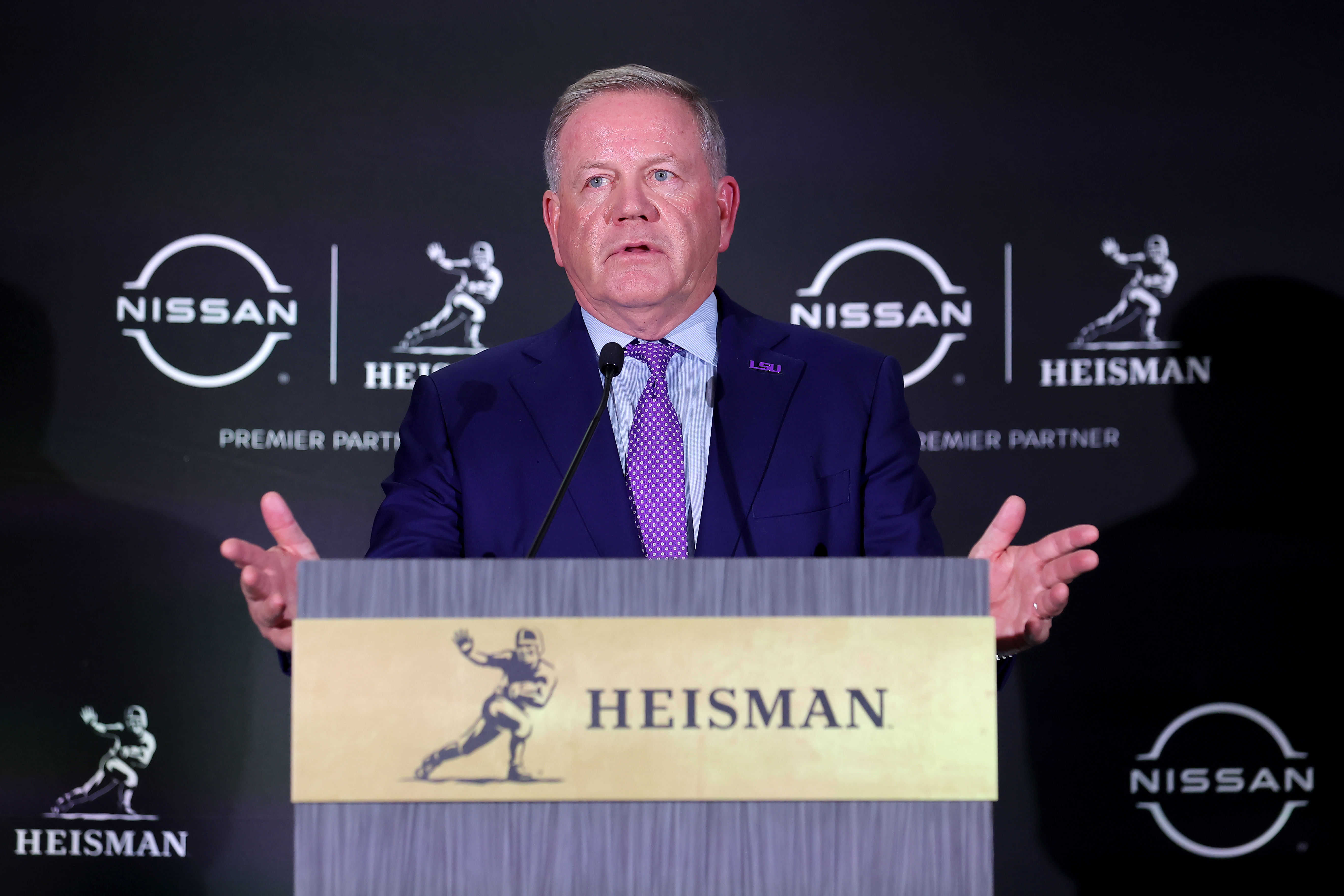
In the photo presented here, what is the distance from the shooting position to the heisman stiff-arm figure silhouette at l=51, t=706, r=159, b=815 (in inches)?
124

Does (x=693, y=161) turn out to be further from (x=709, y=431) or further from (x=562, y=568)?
(x=562, y=568)

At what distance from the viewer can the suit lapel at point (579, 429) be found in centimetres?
170

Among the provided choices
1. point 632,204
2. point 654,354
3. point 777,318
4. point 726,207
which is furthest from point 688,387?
point 777,318

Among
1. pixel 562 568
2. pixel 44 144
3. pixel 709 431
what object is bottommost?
pixel 562 568

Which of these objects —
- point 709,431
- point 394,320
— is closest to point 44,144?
point 394,320

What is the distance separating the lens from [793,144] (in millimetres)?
3277

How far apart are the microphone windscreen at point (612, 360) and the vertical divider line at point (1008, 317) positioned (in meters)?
2.00

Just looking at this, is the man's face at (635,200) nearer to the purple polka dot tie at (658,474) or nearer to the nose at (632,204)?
the nose at (632,204)

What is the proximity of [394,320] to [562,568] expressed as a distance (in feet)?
7.66

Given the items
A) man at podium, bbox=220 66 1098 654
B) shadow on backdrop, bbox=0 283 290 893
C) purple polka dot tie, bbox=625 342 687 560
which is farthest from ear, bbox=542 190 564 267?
shadow on backdrop, bbox=0 283 290 893

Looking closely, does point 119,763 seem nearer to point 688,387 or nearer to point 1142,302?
point 688,387

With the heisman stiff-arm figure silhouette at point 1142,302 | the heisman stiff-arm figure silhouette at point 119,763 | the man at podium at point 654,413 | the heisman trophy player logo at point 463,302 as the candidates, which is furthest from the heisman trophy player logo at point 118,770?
the heisman stiff-arm figure silhouette at point 1142,302

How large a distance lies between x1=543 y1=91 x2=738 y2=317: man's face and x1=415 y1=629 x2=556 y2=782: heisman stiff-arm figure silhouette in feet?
3.13

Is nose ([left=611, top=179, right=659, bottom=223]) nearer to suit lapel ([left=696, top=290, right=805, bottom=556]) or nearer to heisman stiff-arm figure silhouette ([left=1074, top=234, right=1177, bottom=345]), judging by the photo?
suit lapel ([left=696, top=290, right=805, bottom=556])
